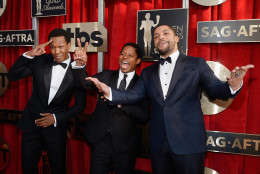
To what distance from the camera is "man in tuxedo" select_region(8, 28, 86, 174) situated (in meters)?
2.04

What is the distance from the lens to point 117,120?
1866 millimetres

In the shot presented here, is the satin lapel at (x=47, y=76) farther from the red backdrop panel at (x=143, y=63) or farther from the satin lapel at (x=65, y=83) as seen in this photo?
the red backdrop panel at (x=143, y=63)

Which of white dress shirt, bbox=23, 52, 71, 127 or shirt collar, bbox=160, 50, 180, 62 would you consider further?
white dress shirt, bbox=23, 52, 71, 127

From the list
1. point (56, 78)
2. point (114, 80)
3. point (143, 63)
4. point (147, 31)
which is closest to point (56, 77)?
point (56, 78)

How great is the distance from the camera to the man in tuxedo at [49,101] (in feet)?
6.71

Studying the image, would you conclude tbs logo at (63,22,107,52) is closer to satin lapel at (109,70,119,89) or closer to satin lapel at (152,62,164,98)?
satin lapel at (109,70,119,89)

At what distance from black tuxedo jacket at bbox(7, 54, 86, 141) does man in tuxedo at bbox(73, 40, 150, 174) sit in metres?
0.22

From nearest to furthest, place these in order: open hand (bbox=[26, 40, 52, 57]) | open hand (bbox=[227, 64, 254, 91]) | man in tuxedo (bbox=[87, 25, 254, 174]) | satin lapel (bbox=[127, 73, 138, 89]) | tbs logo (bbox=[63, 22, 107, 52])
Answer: open hand (bbox=[227, 64, 254, 91]) < man in tuxedo (bbox=[87, 25, 254, 174]) < satin lapel (bbox=[127, 73, 138, 89]) < open hand (bbox=[26, 40, 52, 57]) < tbs logo (bbox=[63, 22, 107, 52])

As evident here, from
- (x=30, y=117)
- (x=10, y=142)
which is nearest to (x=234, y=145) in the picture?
(x=30, y=117)

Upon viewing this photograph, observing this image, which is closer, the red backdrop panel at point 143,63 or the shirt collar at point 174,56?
the shirt collar at point 174,56

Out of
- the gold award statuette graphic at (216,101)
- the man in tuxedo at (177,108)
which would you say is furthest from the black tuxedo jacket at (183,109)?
the gold award statuette graphic at (216,101)

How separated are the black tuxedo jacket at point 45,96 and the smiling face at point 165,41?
0.86m

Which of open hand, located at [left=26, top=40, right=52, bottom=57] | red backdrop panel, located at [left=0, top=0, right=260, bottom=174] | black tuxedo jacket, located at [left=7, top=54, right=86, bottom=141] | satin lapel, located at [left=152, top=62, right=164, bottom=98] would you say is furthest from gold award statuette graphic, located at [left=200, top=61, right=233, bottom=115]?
open hand, located at [left=26, top=40, right=52, bottom=57]

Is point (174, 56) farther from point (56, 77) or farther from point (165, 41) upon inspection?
point (56, 77)
